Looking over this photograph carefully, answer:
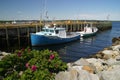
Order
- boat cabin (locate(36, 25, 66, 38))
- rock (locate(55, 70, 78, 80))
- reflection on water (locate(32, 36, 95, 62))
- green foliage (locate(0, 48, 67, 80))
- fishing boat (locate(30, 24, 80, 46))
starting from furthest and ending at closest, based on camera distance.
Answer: boat cabin (locate(36, 25, 66, 38)), fishing boat (locate(30, 24, 80, 46)), reflection on water (locate(32, 36, 95, 62)), green foliage (locate(0, 48, 67, 80)), rock (locate(55, 70, 78, 80))

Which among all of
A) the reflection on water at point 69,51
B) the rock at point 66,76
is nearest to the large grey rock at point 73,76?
the rock at point 66,76

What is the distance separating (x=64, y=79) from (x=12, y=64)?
9.88 feet

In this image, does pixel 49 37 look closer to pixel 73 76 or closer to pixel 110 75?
pixel 110 75

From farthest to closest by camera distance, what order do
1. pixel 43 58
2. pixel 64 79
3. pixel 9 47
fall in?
pixel 9 47 < pixel 43 58 < pixel 64 79

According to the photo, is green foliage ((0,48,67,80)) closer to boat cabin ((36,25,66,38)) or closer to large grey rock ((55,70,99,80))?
large grey rock ((55,70,99,80))

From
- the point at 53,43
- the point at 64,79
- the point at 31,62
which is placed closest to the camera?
the point at 64,79

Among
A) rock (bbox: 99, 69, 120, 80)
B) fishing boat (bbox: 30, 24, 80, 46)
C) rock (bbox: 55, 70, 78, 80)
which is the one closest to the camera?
rock (bbox: 55, 70, 78, 80)

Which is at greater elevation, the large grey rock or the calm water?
the large grey rock

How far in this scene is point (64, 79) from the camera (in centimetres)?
846

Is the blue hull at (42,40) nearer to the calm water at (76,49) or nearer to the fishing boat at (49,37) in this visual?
the fishing boat at (49,37)

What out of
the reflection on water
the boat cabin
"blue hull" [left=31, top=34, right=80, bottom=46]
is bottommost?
the reflection on water

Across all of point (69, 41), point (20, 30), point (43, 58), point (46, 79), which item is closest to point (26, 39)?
point (20, 30)

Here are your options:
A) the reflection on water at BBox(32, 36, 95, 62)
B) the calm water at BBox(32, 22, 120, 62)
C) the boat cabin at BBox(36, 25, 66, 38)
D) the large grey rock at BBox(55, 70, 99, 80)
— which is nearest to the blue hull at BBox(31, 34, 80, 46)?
the reflection on water at BBox(32, 36, 95, 62)

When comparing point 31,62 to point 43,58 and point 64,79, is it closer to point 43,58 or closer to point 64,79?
point 43,58
